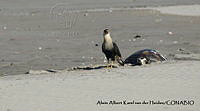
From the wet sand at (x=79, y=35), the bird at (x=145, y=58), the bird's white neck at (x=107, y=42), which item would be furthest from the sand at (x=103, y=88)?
the wet sand at (x=79, y=35)

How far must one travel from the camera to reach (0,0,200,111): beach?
340 inches

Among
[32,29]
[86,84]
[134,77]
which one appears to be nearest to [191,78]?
[134,77]

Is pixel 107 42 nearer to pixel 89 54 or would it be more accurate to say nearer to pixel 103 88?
pixel 103 88

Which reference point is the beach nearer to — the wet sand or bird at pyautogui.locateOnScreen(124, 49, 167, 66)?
the wet sand

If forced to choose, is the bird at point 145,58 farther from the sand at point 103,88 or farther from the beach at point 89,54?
the sand at point 103,88

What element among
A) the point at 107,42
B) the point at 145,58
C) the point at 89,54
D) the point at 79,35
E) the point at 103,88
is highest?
the point at 79,35

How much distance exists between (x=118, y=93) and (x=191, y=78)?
151cm

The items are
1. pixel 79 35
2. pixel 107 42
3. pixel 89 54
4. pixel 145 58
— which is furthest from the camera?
pixel 79 35

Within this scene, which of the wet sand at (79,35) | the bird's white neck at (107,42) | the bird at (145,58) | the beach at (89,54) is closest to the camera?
the beach at (89,54)

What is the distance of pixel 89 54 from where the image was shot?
17.1 metres

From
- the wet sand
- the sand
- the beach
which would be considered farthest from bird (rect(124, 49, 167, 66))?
the wet sand

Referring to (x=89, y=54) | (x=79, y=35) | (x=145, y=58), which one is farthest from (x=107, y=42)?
(x=79, y=35)

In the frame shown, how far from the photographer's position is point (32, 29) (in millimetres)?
24125

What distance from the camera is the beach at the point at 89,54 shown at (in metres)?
8.62
